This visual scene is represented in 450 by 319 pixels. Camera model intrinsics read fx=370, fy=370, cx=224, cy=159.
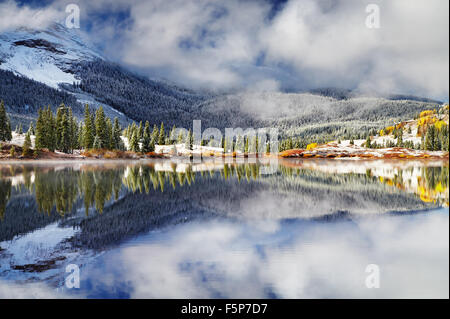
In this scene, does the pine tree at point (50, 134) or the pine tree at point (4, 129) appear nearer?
the pine tree at point (4, 129)

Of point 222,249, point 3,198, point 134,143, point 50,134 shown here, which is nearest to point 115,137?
point 134,143

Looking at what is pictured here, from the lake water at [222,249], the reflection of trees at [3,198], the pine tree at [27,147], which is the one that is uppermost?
the pine tree at [27,147]

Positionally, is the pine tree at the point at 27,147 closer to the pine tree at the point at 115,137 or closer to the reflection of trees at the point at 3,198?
the pine tree at the point at 115,137

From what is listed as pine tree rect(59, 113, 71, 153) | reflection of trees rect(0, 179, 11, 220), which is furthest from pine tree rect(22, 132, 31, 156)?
reflection of trees rect(0, 179, 11, 220)

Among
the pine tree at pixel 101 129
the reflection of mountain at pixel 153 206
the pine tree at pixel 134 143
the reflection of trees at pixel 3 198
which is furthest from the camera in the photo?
the pine tree at pixel 134 143

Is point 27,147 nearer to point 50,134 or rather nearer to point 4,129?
point 50,134

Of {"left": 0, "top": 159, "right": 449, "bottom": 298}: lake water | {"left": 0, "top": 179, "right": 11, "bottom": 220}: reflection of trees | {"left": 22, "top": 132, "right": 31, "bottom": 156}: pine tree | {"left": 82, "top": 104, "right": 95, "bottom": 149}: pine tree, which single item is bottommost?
{"left": 0, "top": 159, "right": 449, "bottom": 298}: lake water

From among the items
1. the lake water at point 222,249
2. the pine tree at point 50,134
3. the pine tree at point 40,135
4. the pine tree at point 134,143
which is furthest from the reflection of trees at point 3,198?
the pine tree at point 134,143

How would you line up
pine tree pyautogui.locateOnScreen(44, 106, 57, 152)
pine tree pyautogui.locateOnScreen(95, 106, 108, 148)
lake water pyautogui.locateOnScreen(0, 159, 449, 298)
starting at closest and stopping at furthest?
lake water pyautogui.locateOnScreen(0, 159, 449, 298) < pine tree pyautogui.locateOnScreen(44, 106, 57, 152) < pine tree pyautogui.locateOnScreen(95, 106, 108, 148)

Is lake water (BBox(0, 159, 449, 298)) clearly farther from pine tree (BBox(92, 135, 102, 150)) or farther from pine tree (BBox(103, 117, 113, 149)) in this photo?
pine tree (BBox(103, 117, 113, 149))

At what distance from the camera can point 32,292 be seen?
555 centimetres

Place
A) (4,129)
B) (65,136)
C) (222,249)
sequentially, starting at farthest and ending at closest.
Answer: (65,136) → (4,129) → (222,249)
